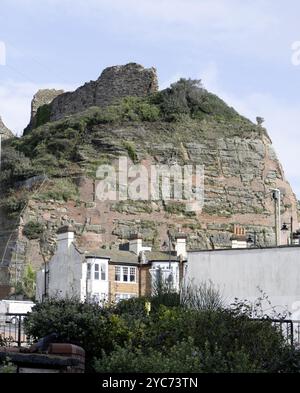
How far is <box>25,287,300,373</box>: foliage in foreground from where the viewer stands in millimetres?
16125

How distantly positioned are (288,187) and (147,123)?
1303 centimetres

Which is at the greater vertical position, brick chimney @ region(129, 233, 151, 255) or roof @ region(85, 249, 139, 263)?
brick chimney @ region(129, 233, 151, 255)

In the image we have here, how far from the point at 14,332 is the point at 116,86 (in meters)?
60.9

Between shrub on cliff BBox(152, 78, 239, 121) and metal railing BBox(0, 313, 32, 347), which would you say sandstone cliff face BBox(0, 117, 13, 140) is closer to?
shrub on cliff BBox(152, 78, 239, 121)

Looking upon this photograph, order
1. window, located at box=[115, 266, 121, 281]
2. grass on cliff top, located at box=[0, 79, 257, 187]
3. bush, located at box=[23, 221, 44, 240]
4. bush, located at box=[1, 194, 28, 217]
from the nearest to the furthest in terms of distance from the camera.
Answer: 1. window, located at box=[115, 266, 121, 281]
2. bush, located at box=[23, 221, 44, 240]
3. bush, located at box=[1, 194, 28, 217]
4. grass on cliff top, located at box=[0, 79, 257, 187]

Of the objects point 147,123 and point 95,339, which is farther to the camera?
point 147,123

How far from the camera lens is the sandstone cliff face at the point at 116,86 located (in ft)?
286

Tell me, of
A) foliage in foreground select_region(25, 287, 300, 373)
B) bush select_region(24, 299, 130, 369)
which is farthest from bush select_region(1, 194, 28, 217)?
bush select_region(24, 299, 130, 369)

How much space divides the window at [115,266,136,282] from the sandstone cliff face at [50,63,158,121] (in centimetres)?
3583

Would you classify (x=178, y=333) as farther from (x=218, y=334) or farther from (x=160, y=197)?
(x=160, y=197)

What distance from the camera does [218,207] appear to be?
75938 millimetres

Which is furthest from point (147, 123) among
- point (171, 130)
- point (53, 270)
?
point (53, 270)

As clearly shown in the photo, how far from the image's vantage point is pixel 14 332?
1113 inches

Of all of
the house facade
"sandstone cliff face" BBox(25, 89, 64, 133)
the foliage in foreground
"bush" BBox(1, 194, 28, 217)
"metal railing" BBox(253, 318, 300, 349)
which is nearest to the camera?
the foliage in foreground
